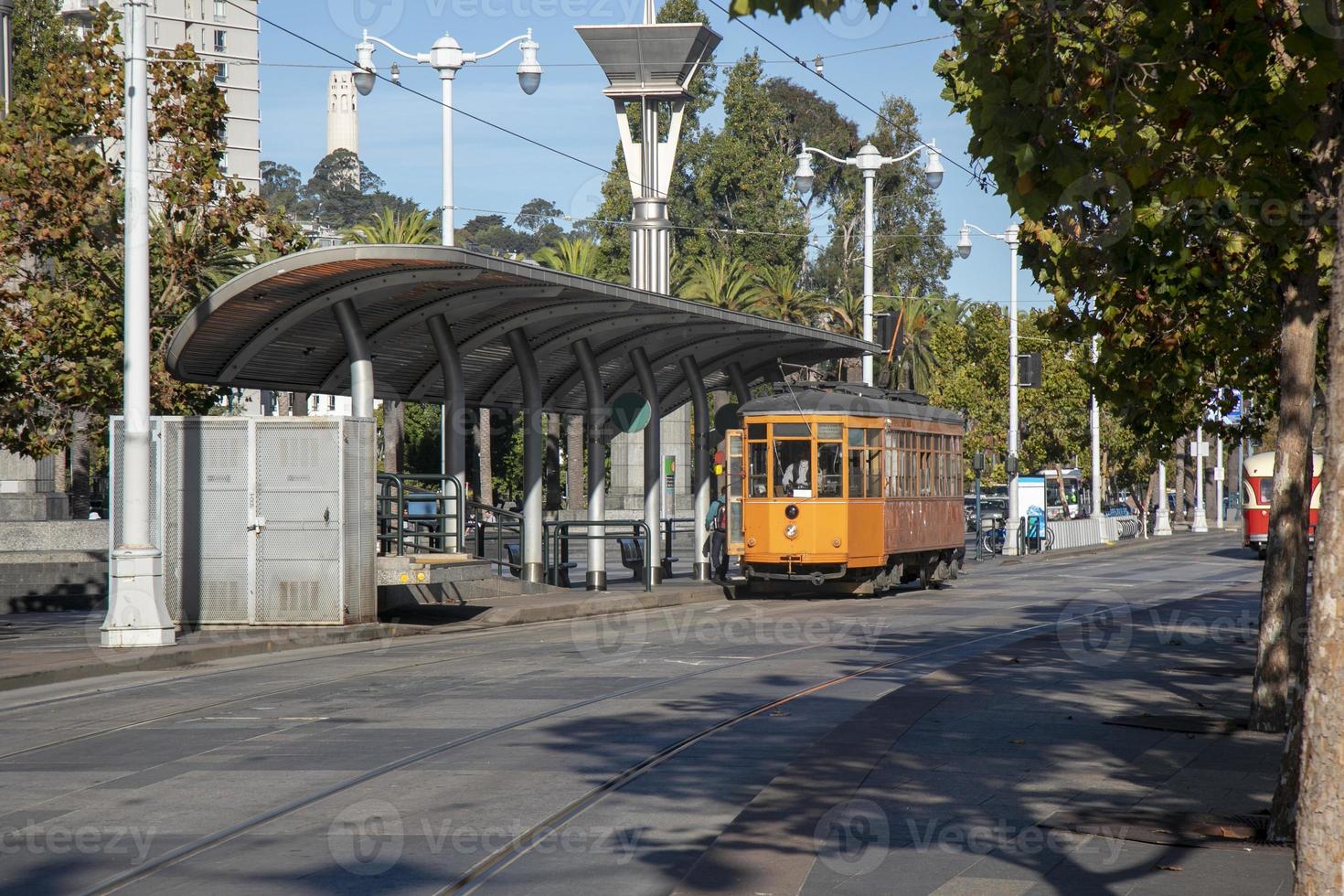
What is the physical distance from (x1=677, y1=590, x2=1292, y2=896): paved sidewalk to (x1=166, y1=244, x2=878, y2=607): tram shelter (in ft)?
25.6

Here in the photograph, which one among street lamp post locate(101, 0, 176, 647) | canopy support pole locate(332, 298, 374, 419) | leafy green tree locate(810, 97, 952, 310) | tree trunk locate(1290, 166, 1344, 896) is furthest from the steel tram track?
leafy green tree locate(810, 97, 952, 310)

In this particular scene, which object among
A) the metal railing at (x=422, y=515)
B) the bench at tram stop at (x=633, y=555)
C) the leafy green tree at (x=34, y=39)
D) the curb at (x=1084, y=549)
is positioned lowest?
the curb at (x=1084, y=549)

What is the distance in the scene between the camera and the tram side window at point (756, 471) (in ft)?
83.7

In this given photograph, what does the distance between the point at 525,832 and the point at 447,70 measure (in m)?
21.9

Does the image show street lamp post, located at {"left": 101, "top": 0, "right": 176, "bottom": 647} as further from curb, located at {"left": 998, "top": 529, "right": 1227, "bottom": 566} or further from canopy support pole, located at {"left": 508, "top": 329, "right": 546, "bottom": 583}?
curb, located at {"left": 998, "top": 529, "right": 1227, "bottom": 566}

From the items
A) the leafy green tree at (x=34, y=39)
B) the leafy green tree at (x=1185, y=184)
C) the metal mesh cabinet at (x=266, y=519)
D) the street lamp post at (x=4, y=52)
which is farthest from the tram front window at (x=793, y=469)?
the leafy green tree at (x=34, y=39)

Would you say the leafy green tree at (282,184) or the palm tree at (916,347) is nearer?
the palm tree at (916,347)

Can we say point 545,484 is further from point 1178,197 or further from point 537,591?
point 1178,197

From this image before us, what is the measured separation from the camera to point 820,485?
2502 centimetres

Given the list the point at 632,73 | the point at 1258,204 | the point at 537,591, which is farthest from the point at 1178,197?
the point at 632,73

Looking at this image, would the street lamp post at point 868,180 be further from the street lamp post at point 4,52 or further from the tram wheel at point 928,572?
the street lamp post at point 4,52

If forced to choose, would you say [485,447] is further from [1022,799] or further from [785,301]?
[1022,799]

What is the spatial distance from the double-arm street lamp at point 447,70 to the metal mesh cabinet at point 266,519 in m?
9.73

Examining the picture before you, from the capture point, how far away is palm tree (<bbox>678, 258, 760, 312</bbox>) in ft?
197
